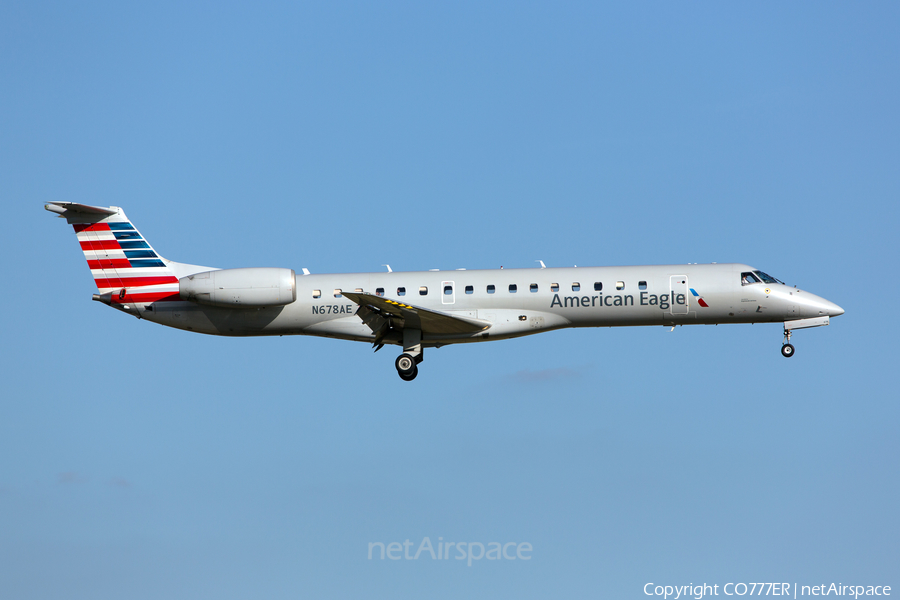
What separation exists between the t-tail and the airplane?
6 centimetres

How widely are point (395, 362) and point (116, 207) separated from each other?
10.2 meters

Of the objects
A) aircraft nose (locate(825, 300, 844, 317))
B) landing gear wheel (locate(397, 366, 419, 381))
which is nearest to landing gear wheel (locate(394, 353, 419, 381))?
landing gear wheel (locate(397, 366, 419, 381))

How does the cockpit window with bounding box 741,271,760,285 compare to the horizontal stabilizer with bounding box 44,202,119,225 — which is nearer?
the cockpit window with bounding box 741,271,760,285

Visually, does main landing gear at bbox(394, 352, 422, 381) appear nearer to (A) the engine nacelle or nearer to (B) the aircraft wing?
(B) the aircraft wing

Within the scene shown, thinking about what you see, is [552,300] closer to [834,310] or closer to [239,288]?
[834,310]

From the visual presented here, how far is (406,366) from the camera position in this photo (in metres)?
26.0

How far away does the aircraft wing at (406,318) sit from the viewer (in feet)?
79.7

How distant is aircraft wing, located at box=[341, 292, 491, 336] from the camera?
24297mm

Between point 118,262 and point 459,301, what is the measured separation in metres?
10.8

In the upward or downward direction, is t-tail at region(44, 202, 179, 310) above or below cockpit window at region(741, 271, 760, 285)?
above

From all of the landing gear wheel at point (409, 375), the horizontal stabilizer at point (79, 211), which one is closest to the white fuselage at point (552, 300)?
the landing gear wheel at point (409, 375)

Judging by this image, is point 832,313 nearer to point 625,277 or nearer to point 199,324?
point 625,277

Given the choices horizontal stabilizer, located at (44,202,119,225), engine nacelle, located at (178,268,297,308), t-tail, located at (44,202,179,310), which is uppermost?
horizontal stabilizer, located at (44,202,119,225)

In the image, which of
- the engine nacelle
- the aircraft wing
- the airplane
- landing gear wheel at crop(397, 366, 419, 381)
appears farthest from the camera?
landing gear wheel at crop(397, 366, 419, 381)
